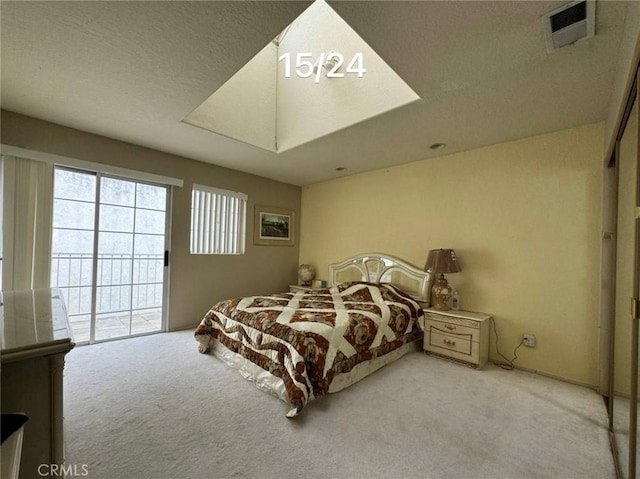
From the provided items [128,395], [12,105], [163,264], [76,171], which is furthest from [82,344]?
[12,105]

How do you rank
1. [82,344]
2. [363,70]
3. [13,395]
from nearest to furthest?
[13,395]
[363,70]
[82,344]

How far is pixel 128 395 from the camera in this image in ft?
6.67

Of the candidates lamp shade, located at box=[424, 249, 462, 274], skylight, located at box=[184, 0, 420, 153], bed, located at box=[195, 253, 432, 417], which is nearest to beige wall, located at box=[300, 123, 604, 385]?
lamp shade, located at box=[424, 249, 462, 274]

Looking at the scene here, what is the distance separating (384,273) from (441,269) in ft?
3.03

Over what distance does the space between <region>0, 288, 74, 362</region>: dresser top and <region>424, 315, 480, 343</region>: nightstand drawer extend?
294cm

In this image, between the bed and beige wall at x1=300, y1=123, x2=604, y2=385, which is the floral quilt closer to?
the bed

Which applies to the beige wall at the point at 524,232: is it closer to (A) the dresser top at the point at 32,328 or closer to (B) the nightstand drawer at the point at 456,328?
(B) the nightstand drawer at the point at 456,328

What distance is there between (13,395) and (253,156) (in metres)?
3.11

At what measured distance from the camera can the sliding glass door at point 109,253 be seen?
2.93 meters

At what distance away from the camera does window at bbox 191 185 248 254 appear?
3834mm

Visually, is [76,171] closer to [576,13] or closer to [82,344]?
[82,344]

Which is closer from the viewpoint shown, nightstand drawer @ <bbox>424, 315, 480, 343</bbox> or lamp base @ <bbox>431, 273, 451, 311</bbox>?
nightstand drawer @ <bbox>424, 315, 480, 343</bbox>

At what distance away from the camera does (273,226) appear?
15.4 ft

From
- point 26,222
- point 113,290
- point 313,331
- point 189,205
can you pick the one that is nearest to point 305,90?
point 189,205
